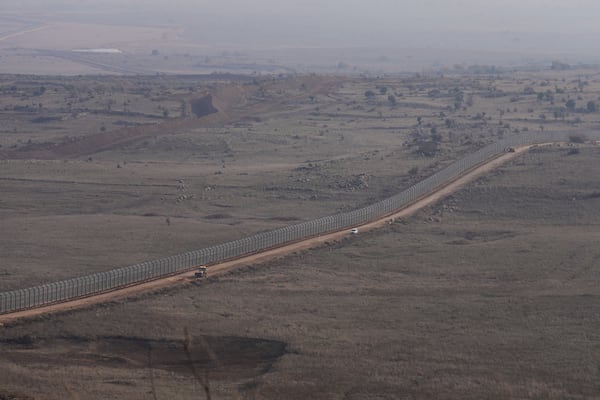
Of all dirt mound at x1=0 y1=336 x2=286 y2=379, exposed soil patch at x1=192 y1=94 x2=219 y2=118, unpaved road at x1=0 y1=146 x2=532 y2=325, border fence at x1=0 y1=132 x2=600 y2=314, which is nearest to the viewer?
dirt mound at x1=0 y1=336 x2=286 y2=379

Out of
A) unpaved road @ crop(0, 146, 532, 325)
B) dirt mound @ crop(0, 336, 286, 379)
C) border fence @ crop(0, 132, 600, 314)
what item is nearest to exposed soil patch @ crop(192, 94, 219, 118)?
border fence @ crop(0, 132, 600, 314)

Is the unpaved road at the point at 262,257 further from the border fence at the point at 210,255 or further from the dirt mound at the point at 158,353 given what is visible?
the dirt mound at the point at 158,353

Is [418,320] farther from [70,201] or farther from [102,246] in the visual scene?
[70,201]

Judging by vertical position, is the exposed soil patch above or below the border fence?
above

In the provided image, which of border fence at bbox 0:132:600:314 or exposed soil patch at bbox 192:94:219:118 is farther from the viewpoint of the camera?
exposed soil patch at bbox 192:94:219:118

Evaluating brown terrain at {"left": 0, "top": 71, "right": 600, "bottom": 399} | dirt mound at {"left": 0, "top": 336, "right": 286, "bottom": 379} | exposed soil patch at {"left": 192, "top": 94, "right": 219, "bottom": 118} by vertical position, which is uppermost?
exposed soil patch at {"left": 192, "top": 94, "right": 219, "bottom": 118}

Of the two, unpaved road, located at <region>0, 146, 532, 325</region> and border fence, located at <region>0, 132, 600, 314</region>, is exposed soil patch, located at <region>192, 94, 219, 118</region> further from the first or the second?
unpaved road, located at <region>0, 146, 532, 325</region>

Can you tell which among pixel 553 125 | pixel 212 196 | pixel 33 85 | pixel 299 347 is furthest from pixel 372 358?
pixel 33 85
